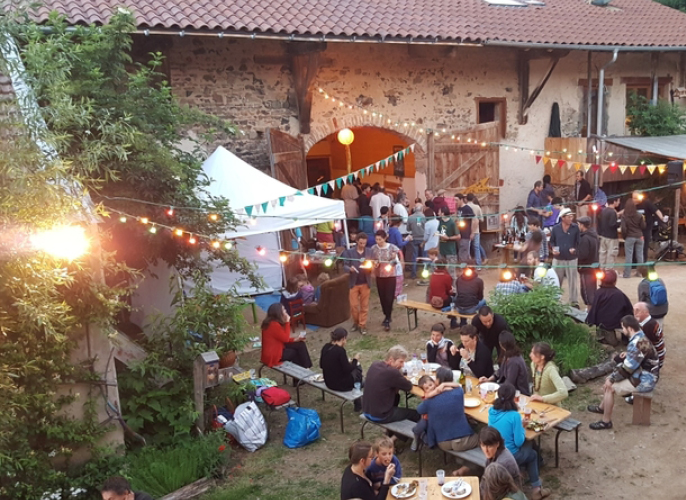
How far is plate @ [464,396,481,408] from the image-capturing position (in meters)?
6.08

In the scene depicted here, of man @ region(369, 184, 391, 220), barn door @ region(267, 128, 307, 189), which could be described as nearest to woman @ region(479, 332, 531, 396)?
barn door @ region(267, 128, 307, 189)

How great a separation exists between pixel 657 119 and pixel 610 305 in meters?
9.04

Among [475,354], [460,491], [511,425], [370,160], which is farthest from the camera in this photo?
[370,160]

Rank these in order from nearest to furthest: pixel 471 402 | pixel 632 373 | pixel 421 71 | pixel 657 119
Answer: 1. pixel 471 402
2. pixel 632 373
3. pixel 421 71
4. pixel 657 119

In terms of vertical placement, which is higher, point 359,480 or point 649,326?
point 649,326

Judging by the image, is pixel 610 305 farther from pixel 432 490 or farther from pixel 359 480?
pixel 359 480

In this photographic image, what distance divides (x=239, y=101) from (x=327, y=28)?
1.98 m

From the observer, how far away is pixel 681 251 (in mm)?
13039

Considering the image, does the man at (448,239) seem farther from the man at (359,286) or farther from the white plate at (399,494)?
the white plate at (399,494)

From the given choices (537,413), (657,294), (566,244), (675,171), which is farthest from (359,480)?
(675,171)

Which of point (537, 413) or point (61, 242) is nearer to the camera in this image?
point (61, 242)

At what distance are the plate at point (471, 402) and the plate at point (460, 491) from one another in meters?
1.27

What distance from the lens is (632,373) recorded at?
A: 667 centimetres

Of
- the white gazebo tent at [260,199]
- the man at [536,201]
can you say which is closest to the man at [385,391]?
the white gazebo tent at [260,199]
